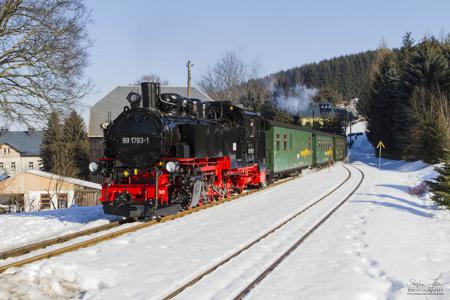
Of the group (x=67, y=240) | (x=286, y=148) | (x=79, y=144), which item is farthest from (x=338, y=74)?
(x=67, y=240)

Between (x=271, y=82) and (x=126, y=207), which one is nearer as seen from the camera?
(x=126, y=207)

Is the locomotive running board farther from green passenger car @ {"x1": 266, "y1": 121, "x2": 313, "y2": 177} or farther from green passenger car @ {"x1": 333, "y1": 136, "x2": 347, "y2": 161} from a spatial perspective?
green passenger car @ {"x1": 333, "y1": 136, "x2": 347, "y2": 161}

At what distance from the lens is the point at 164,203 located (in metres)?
10.3

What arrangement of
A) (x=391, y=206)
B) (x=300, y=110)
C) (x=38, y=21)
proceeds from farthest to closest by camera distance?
(x=300, y=110) < (x=38, y=21) < (x=391, y=206)

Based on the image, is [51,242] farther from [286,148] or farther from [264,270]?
[286,148]

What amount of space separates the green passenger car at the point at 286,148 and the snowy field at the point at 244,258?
24.6ft

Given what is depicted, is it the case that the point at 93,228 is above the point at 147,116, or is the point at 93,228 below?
below

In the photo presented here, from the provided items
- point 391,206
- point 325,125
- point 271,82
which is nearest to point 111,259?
point 391,206

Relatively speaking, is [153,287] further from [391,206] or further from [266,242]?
[391,206]

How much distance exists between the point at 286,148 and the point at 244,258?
1530 centimetres

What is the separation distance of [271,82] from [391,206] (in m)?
93.1

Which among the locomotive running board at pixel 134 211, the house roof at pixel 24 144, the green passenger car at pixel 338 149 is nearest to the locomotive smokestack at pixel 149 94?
the locomotive running board at pixel 134 211

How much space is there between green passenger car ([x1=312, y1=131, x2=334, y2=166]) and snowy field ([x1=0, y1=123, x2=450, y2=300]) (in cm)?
1944

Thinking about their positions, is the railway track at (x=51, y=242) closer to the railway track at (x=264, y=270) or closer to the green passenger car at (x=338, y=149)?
the railway track at (x=264, y=270)
